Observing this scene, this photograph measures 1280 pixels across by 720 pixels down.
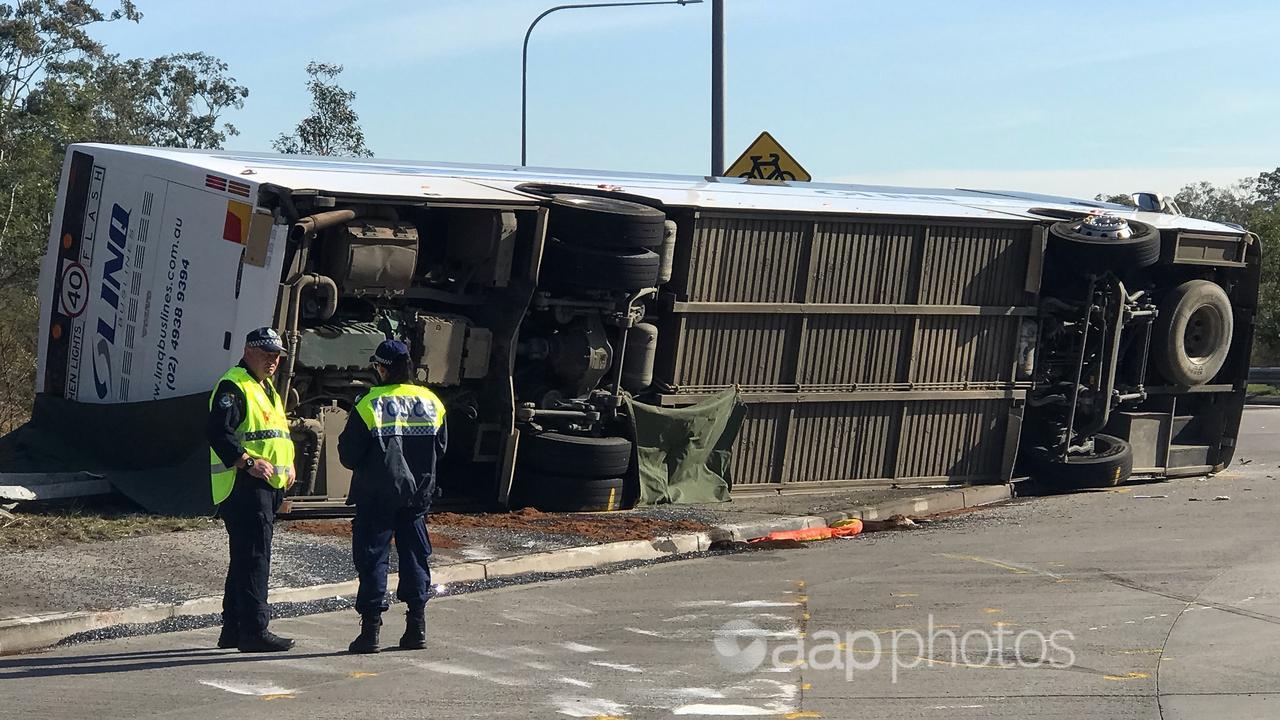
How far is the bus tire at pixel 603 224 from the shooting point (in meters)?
12.1

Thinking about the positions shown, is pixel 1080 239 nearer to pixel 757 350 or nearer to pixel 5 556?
pixel 757 350

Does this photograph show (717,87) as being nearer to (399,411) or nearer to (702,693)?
(399,411)

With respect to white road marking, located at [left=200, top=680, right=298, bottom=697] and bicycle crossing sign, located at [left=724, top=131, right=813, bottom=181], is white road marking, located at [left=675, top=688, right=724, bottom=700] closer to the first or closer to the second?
white road marking, located at [left=200, top=680, right=298, bottom=697]

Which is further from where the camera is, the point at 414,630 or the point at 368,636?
the point at 414,630

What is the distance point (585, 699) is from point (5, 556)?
176 inches

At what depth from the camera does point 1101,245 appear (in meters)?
14.9

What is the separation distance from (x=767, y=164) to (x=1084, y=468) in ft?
17.5

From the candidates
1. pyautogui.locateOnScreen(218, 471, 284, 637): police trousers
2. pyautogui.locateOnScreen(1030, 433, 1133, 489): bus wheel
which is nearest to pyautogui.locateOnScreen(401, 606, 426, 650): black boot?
pyautogui.locateOnScreen(218, 471, 284, 637): police trousers

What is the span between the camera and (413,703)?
666 cm

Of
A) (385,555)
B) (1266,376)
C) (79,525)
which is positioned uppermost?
(1266,376)

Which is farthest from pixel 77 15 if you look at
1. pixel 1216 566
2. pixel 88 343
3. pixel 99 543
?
pixel 1216 566

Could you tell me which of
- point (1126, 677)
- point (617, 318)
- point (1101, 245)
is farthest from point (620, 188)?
point (1126, 677)

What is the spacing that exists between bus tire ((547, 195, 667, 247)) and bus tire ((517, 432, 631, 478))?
62.1 inches

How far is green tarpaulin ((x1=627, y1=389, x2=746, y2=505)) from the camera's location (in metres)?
13.1
